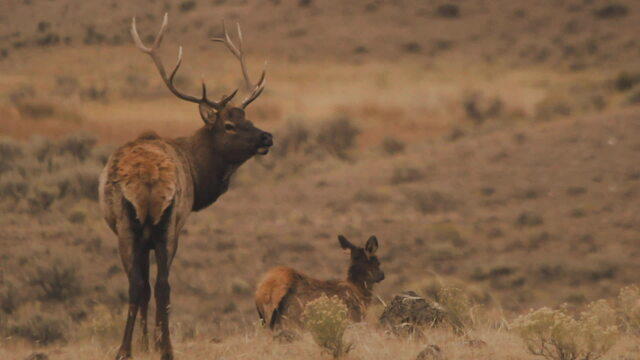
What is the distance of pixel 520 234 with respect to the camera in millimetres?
28312

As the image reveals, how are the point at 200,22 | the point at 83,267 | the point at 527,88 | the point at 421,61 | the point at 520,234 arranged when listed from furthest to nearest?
the point at 200,22 < the point at 421,61 < the point at 527,88 < the point at 520,234 < the point at 83,267

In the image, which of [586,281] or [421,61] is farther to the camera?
[421,61]

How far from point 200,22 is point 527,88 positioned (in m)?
17.4

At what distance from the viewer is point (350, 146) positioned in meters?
42.4

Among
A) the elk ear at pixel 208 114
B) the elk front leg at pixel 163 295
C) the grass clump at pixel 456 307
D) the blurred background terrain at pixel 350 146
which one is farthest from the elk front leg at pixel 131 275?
the grass clump at pixel 456 307

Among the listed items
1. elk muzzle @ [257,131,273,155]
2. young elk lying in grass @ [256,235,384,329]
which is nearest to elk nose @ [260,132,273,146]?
elk muzzle @ [257,131,273,155]

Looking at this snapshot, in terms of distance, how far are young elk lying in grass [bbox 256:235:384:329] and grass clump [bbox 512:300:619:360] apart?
10.6 feet

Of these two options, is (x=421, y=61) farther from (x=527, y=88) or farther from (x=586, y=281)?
(x=586, y=281)

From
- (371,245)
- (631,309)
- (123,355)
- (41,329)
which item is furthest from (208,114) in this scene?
(41,329)

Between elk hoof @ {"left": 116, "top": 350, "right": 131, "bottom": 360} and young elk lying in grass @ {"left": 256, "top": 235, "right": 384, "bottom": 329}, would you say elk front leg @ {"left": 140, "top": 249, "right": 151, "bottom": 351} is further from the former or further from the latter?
young elk lying in grass @ {"left": 256, "top": 235, "right": 384, "bottom": 329}

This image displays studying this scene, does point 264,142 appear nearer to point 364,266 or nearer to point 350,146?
point 364,266

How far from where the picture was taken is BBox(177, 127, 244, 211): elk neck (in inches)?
449

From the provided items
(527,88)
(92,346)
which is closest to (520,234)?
(92,346)

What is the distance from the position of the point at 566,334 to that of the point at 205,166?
3.62m
